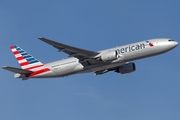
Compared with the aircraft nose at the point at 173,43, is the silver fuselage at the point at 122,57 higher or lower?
lower

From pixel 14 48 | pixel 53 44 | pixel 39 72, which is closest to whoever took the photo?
pixel 53 44

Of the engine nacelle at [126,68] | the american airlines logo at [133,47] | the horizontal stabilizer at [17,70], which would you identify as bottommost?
the horizontal stabilizer at [17,70]

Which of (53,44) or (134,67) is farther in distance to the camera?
(134,67)

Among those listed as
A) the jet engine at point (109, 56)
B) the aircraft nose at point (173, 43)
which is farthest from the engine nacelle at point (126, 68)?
the aircraft nose at point (173, 43)

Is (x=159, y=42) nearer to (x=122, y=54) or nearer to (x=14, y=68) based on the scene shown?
(x=122, y=54)

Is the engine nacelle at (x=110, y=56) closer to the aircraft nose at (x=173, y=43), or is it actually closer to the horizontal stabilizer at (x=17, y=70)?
the aircraft nose at (x=173, y=43)

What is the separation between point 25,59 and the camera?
68.4 metres

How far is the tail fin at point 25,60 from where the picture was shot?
2628 inches

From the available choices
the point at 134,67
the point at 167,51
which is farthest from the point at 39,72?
the point at 167,51

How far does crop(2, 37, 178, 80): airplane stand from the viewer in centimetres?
6144

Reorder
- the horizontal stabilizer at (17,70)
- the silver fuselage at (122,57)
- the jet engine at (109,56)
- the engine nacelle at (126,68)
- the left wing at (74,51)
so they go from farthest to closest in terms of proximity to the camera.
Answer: the engine nacelle at (126,68), the jet engine at (109,56), the silver fuselage at (122,57), the horizontal stabilizer at (17,70), the left wing at (74,51)

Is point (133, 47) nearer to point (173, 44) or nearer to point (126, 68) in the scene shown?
point (173, 44)

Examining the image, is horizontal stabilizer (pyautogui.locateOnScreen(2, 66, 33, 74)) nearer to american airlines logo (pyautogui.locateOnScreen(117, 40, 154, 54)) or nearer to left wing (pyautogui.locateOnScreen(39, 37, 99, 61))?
left wing (pyautogui.locateOnScreen(39, 37, 99, 61))

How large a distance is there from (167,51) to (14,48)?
24078 millimetres
